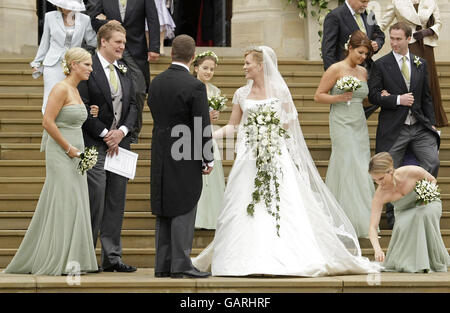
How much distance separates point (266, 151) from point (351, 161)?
1.84m

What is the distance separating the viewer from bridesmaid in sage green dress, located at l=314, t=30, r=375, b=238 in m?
11.2

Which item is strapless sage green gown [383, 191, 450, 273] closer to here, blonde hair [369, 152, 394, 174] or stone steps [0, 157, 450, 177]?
blonde hair [369, 152, 394, 174]

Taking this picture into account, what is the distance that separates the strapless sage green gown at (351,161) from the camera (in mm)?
11156

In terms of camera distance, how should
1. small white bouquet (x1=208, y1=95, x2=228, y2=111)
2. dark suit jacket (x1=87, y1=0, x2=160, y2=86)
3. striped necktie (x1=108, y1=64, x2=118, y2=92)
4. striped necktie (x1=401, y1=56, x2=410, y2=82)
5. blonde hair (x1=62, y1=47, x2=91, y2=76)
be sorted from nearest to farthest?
blonde hair (x1=62, y1=47, x2=91, y2=76)
striped necktie (x1=108, y1=64, x2=118, y2=92)
small white bouquet (x1=208, y1=95, x2=228, y2=111)
striped necktie (x1=401, y1=56, x2=410, y2=82)
dark suit jacket (x1=87, y1=0, x2=160, y2=86)

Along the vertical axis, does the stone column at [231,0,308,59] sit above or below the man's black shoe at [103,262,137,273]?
above

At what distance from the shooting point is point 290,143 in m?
10.0

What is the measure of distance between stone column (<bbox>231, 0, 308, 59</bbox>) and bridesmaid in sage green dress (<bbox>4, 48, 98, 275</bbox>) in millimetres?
8056

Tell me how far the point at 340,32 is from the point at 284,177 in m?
2.75

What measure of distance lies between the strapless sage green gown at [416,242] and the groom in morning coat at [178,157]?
1953 millimetres

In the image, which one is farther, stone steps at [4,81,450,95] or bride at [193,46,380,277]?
Result: stone steps at [4,81,450,95]

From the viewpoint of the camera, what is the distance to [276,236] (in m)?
9.38

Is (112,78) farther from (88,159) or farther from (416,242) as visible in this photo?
(416,242)

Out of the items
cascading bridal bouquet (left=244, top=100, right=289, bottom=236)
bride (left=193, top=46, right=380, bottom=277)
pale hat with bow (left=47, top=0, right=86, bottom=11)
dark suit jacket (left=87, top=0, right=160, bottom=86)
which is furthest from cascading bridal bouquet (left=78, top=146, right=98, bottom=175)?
dark suit jacket (left=87, top=0, right=160, bottom=86)

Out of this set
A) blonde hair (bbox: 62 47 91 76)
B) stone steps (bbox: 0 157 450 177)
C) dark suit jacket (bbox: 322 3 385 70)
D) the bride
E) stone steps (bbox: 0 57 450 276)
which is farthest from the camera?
stone steps (bbox: 0 157 450 177)
